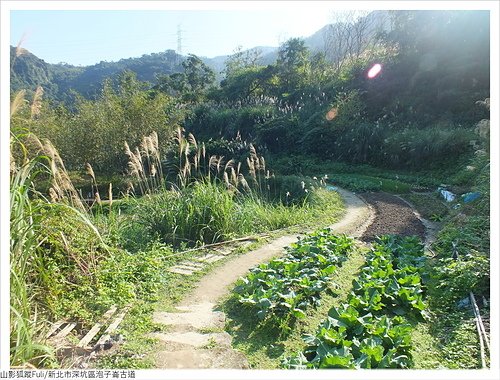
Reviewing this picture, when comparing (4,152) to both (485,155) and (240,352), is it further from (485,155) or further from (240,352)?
(485,155)

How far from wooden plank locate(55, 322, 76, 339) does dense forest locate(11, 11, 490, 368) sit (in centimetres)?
10

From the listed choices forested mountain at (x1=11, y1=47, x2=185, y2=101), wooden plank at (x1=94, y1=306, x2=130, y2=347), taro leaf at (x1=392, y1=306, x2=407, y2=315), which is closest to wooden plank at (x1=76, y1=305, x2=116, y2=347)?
wooden plank at (x1=94, y1=306, x2=130, y2=347)

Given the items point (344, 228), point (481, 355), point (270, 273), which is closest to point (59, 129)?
point (344, 228)

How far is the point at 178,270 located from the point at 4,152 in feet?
7.95

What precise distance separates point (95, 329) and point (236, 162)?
35.7ft

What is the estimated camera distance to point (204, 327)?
336cm

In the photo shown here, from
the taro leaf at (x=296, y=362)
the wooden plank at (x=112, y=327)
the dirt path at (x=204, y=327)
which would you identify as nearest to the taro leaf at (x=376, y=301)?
the taro leaf at (x=296, y=362)

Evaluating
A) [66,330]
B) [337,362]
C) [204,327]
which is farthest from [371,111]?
[66,330]

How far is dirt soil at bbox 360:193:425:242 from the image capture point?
6.40 m

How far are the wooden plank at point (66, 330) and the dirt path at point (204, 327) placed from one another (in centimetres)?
62

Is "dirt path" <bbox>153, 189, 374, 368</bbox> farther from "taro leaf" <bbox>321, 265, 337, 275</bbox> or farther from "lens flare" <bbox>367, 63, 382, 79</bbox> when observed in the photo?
"lens flare" <bbox>367, 63, 382, 79</bbox>

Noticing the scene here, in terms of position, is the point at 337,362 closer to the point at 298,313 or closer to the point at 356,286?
the point at 298,313

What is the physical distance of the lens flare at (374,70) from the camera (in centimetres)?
1630

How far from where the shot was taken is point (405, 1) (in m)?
2.91
